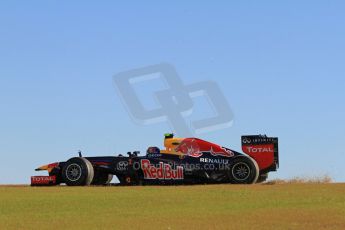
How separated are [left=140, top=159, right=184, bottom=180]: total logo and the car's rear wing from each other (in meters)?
2.77

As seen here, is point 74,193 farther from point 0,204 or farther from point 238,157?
point 238,157

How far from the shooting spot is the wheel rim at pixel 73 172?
974 inches

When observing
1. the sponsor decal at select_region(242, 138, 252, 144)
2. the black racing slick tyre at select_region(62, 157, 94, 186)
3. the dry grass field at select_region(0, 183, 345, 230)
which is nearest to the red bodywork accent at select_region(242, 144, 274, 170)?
the sponsor decal at select_region(242, 138, 252, 144)

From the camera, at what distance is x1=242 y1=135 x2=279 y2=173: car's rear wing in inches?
970

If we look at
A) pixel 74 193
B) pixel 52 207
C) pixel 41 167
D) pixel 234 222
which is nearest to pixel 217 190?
pixel 74 193

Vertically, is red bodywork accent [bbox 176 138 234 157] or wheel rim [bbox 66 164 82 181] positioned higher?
red bodywork accent [bbox 176 138 234 157]

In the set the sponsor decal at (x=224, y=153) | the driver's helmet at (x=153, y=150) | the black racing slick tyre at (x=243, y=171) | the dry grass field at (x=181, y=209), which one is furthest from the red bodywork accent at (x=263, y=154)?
the dry grass field at (x=181, y=209)

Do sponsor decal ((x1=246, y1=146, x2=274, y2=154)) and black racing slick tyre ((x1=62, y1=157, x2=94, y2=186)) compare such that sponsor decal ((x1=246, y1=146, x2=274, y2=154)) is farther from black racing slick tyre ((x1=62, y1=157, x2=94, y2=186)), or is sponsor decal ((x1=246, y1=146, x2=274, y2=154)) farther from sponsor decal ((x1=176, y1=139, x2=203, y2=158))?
black racing slick tyre ((x1=62, y1=157, x2=94, y2=186))

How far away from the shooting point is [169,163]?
24312 millimetres

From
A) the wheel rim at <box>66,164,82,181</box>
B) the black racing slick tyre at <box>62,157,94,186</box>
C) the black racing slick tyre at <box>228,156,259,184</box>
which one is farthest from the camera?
Result: the wheel rim at <box>66,164,82,181</box>

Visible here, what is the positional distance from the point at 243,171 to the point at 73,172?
22.0ft

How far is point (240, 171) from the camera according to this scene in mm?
23625

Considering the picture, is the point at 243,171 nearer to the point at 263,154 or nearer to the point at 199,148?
the point at 263,154

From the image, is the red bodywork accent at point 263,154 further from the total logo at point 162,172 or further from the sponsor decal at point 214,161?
the total logo at point 162,172
